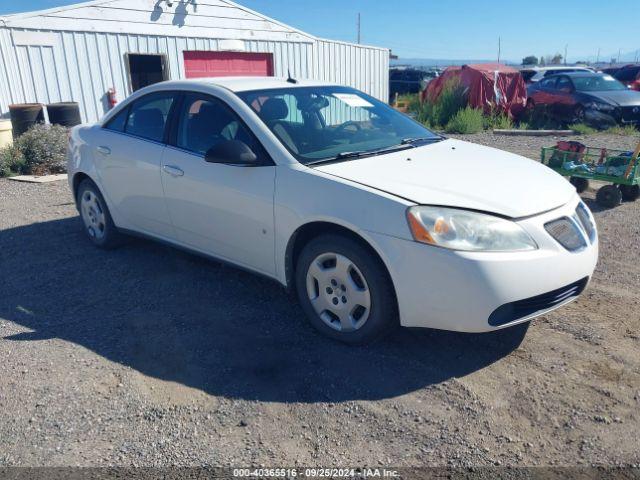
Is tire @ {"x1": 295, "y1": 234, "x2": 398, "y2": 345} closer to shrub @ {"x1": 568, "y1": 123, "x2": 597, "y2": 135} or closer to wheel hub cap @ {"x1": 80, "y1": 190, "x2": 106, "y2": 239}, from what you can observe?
wheel hub cap @ {"x1": 80, "y1": 190, "x2": 106, "y2": 239}

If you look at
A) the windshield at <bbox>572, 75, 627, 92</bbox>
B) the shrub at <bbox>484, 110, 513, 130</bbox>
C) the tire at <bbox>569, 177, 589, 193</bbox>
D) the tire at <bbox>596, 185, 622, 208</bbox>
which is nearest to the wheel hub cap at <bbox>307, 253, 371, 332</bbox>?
the tire at <bbox>596, 185, 622, 208</bbox>

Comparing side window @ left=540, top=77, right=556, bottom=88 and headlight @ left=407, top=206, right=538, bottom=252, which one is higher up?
headlight @ left=407, top=206, right=538, bottom=252

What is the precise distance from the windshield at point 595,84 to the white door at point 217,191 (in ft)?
45.7

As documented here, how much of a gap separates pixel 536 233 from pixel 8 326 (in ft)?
11.7

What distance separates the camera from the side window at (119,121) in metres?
5.03

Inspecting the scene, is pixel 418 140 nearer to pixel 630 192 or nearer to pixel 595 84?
pixel 630 192

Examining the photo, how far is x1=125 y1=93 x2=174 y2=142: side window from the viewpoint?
4.59 meters

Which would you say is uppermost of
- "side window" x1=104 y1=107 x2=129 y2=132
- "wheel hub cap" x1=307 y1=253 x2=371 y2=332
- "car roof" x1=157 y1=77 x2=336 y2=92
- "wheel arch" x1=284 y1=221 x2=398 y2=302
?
"car roof" x1=157 y1=77 x2=336 y2=92

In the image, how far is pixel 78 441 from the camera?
2.80 metres

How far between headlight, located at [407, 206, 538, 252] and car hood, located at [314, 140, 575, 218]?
0.06m

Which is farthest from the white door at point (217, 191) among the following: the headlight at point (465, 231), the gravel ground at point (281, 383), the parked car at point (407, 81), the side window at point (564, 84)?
the parked car at point (407, 81)

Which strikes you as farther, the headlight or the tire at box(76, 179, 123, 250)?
the tire at box(76, 179, 123, 250)

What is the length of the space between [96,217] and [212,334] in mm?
2328

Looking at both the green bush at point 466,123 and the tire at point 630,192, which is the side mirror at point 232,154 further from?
the green bush at point 466,123
